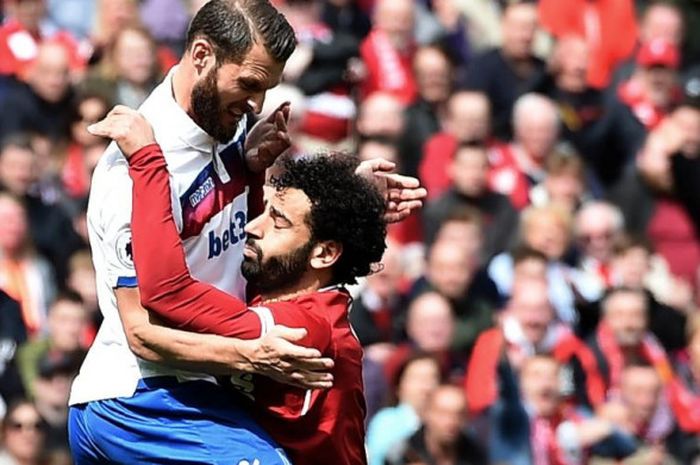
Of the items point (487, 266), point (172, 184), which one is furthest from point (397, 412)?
point (172, 184)

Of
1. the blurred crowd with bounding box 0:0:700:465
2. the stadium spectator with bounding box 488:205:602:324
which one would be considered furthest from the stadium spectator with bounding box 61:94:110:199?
the stadium spectator with bounding box 488:205:602:324

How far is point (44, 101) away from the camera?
12.3 metres

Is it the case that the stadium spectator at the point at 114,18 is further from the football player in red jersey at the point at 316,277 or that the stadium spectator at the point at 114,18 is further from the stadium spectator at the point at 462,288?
the football player in red jersey at the point at 316,277

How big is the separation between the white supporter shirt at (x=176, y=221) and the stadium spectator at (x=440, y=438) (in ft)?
12.2

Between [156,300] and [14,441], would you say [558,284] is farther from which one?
[156,300]

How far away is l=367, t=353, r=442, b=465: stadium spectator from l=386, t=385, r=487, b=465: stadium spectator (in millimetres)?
42

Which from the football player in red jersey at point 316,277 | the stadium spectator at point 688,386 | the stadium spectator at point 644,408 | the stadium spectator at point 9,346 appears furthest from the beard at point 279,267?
the stadium spectator at point 688,386

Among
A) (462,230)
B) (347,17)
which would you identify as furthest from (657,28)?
(462,230)

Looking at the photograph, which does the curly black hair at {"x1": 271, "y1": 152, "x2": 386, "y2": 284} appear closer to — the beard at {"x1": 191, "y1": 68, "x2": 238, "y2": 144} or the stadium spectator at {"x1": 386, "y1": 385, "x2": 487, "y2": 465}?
the beard at {"x1": 191, "y1": 68, "x2": 238, "y2": 144}

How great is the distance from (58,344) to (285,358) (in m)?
4.54

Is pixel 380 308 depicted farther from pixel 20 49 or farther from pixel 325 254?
pixel 325 254

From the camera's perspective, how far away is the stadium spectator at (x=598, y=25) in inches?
555

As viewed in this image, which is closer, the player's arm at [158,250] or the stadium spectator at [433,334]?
the player's arm at [158,250]

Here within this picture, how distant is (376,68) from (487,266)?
2078mm
